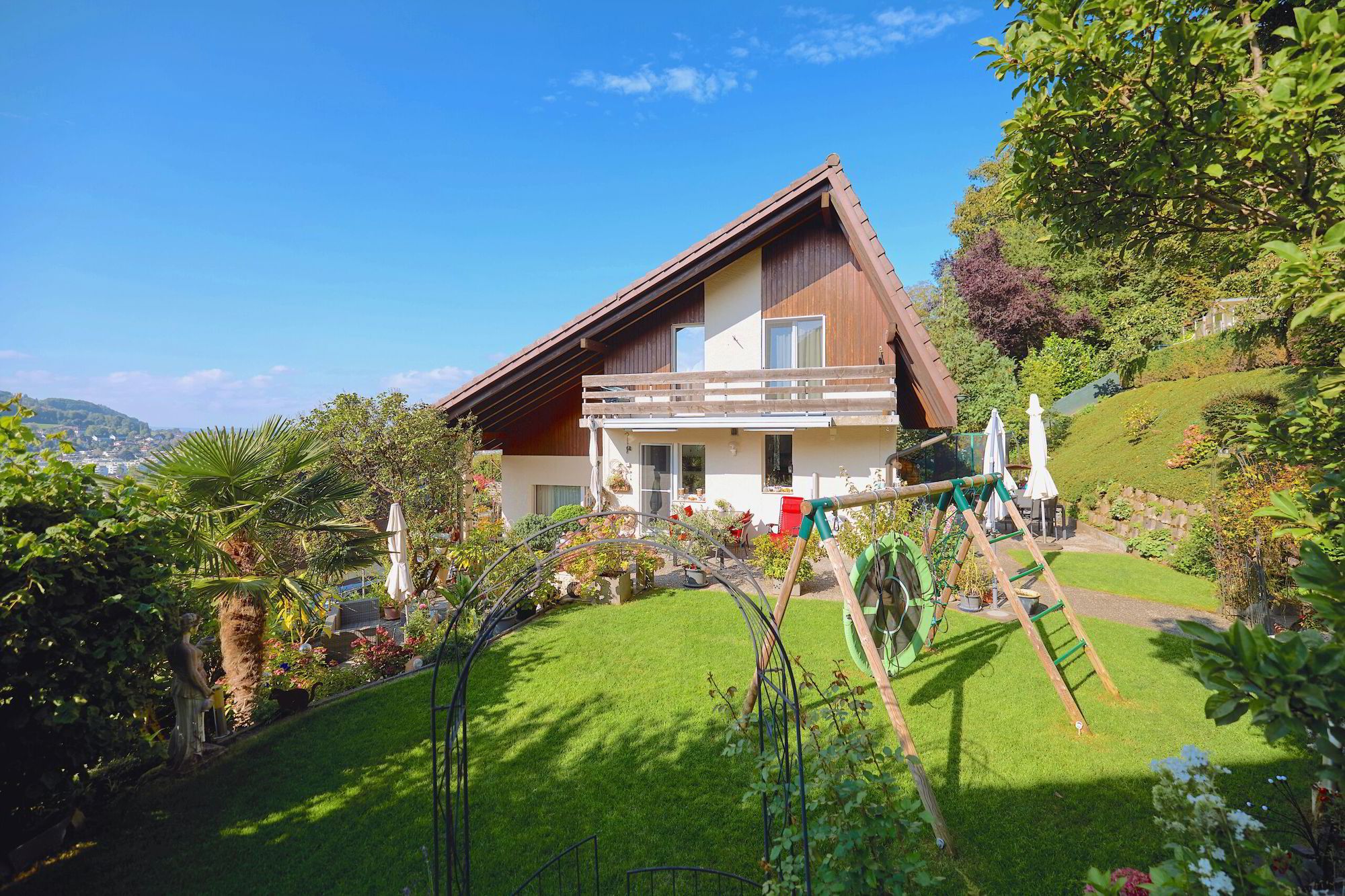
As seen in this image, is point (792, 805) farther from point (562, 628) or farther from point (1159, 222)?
point (562, 628)

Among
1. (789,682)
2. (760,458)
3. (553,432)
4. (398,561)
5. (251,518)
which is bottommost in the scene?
(789,682)

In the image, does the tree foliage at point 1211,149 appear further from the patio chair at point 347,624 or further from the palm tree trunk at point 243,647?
the patio chair at point 347,624

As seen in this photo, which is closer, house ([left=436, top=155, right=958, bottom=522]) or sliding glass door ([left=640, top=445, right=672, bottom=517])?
house ([left=436, top=155, right=958, bottom=522])

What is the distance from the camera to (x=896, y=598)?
18.6ft

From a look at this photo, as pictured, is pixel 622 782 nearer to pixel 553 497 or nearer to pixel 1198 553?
pixel 1198 553

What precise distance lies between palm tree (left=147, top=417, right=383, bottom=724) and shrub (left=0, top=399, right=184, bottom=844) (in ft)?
2.79

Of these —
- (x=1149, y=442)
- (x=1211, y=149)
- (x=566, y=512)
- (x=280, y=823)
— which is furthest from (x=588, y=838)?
(x=1149, y=442)

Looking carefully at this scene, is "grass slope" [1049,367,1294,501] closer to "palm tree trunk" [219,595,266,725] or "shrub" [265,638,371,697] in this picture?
"shrub" [265,638,371,697]

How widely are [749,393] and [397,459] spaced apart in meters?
7.37

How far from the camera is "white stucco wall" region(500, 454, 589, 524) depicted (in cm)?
1561

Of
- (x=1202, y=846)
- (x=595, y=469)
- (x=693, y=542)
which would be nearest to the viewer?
(x=1202, y=846)

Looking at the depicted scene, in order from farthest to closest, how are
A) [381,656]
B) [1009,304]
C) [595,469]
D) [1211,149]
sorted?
1. [1009,304]
2. [595,469]
3. [381,656]
4. [1211,149]

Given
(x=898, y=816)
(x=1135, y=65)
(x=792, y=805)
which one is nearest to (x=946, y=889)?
(x=792, y=805)

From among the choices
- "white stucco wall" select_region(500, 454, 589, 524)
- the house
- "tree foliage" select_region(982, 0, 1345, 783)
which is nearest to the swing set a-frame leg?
"tree foliage" select_region(982, 0, 1345, 783)
